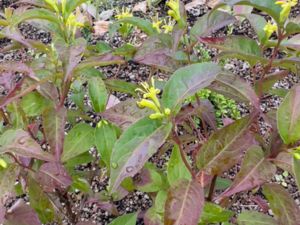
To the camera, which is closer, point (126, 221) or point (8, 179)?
point (8, 179)

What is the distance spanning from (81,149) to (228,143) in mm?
303

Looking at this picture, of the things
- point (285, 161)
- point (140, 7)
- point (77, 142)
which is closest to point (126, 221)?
point (77, 142)

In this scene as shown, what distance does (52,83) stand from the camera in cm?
104

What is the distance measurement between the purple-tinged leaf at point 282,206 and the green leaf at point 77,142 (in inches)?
14.3

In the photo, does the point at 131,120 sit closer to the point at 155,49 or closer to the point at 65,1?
the point at 155,49

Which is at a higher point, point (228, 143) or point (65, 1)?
point (65, 1)

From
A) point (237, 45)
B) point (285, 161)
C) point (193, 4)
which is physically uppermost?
point (237, 45)

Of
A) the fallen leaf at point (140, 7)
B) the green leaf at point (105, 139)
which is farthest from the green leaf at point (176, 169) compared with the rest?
the fallen leaf at point (140, 7)

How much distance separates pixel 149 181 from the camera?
3.72 ft

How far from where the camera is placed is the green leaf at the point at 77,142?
3.50 feet

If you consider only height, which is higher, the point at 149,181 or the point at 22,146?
the point at 22,146

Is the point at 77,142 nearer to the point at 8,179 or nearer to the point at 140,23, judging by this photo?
the point at 8,179

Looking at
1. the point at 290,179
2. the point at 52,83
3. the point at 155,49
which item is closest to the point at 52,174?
the point at 52,83

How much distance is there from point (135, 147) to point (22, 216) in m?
0.49
